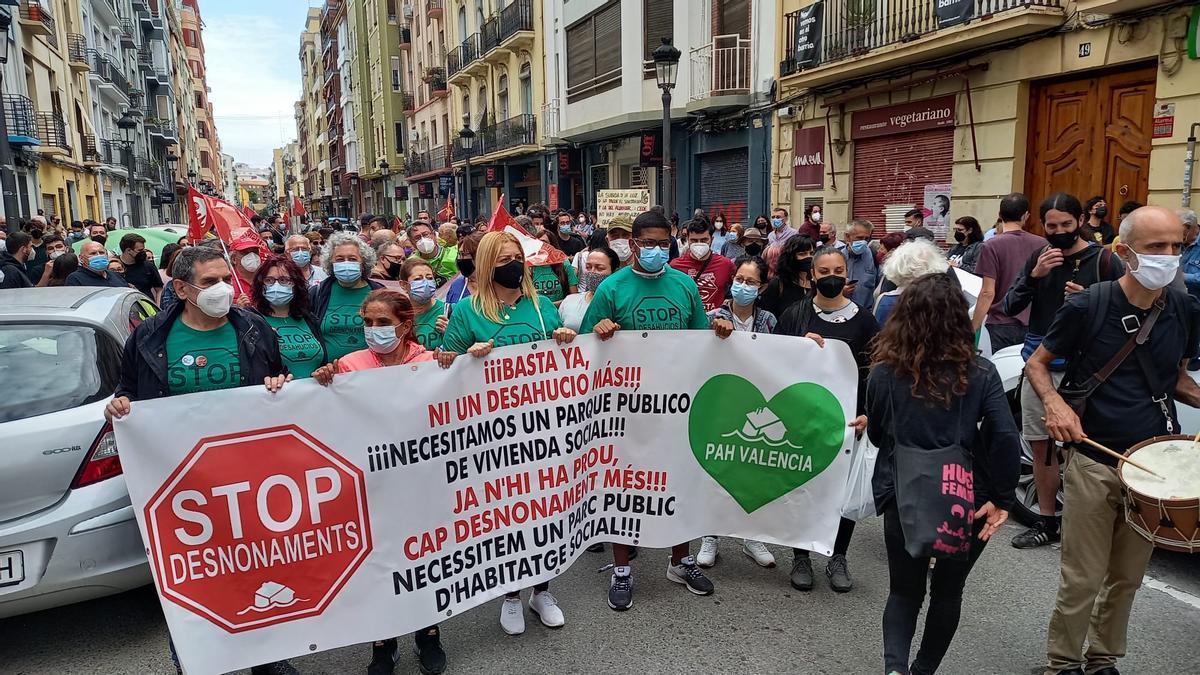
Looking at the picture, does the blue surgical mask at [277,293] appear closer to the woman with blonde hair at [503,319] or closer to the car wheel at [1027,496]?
the woman with blonde hair at [503,319]

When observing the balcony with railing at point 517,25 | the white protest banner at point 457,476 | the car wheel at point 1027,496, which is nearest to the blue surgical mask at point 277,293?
the white protest banner at point 457,476

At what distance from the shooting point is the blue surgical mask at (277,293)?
4152 mm

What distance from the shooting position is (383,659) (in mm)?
3389

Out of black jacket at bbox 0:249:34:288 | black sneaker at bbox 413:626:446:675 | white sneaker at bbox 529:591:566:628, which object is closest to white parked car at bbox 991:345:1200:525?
white sneaker at bbox 529:591:566:628

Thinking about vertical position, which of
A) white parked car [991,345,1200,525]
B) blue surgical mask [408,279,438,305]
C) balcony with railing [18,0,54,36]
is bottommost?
white parked car [991,345,1200,525]

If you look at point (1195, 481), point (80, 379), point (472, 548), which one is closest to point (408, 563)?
point (472, 548)

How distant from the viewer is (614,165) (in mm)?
23984

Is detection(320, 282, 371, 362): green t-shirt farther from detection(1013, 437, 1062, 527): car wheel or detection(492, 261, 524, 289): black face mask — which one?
detection(1013, 437, 1062, 527): car wheel

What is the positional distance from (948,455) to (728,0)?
16.7 metres

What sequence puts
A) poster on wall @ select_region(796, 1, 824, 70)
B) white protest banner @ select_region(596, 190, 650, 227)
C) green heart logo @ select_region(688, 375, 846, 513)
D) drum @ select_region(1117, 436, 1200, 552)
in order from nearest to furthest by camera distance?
drum @ select_region(1117, 436, 1200, 552) < green heart logo @ select_region(688, 375, 846, 513) < white protest banner @ select_region(596, 190, 650, 227) < poster on wall @ select_region(796, 1, 824, 70)

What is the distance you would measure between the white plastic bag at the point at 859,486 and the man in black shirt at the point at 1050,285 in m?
1.25

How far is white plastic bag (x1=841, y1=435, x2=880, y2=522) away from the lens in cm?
404

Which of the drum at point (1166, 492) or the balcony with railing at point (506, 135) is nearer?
the drum at point (1166, 492)

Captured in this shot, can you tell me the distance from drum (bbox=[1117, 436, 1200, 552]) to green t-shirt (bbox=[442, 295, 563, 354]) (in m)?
2.46
